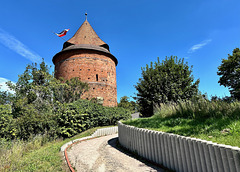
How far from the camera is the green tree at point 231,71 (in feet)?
67.3

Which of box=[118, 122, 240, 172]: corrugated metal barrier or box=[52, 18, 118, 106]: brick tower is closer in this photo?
box=[118, 122, 240, 172]: corrugated metal barrier

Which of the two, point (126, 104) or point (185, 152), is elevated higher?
point (126, 104)

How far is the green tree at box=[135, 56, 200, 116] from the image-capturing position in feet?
37.0

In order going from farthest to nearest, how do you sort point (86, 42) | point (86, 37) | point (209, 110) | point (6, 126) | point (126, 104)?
point (126, 104) < point (86, 37) < point (86, 42) < point (6, 126) < point (209, 110)

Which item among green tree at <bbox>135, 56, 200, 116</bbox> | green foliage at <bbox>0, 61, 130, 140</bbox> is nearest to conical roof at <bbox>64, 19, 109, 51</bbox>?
green foliage at <bbox>0, 61, 130, 140</bbox>

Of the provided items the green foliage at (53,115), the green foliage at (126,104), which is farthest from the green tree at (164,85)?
the green foliage at (126,104)

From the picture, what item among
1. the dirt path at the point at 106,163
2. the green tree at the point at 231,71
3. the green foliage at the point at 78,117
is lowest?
the dirt path at the point at 106,163

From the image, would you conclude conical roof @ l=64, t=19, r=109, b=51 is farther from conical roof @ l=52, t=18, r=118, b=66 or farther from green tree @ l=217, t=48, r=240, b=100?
green tree @ l=217, t=48, r=240, b=100

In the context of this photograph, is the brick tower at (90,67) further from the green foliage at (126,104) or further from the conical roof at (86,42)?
the green foliage at (126,104)

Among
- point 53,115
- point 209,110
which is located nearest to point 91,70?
point 53,115

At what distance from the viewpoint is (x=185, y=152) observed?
356cm

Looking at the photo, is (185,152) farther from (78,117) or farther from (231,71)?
(231,71)

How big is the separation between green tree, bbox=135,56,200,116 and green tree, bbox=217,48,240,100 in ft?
41.4

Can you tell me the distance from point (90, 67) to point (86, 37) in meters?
6.61
